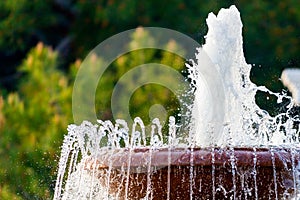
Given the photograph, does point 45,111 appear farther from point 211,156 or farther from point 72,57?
point 211,156

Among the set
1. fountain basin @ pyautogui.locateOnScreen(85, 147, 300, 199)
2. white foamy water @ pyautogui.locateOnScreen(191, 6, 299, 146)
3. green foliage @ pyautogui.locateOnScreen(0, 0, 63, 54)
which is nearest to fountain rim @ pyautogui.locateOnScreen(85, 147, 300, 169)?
fountain basin @ pyautogui.locateOnScreen(85, 147, 300, 199)

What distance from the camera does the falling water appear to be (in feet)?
9.60

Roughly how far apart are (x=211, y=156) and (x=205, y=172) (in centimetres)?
7

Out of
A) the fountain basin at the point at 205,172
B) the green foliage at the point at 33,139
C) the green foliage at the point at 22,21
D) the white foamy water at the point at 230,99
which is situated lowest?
the fountain basin at the point at 205,172

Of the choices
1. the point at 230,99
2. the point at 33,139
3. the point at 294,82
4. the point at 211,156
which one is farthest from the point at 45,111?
the point at 211,156

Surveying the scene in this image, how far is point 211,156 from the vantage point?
290 cm

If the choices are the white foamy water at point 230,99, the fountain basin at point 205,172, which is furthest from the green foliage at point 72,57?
the fountain basin at point 205,172

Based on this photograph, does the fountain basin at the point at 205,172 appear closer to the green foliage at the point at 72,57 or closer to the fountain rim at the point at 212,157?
the fountain rim at the point at 212,157

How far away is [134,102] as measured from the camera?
6.37m

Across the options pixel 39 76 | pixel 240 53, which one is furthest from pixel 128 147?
pixel 39 76

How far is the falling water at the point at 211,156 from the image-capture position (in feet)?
9.60

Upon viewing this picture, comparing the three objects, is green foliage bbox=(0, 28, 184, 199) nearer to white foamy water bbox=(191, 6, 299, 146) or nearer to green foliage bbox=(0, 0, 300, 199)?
green foliage bbox=(0, 0, 300, 199)

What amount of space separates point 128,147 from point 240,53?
819mm

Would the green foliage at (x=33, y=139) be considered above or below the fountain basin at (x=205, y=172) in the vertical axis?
above
